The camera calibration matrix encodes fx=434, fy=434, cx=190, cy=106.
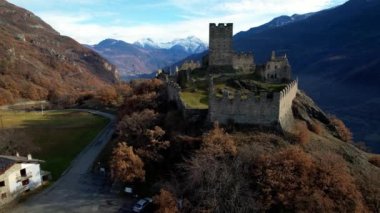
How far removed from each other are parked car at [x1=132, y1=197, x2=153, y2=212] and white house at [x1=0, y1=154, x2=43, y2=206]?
46.8 ft

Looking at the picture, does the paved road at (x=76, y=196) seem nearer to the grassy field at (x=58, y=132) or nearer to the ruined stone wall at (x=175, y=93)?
the grassy field at (x=58, y=132)

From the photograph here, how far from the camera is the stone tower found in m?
72.0

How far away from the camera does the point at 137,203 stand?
44688 millimetres

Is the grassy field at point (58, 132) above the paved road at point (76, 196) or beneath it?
above

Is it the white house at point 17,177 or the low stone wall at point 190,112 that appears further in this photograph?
the low stone wall at point 190,112

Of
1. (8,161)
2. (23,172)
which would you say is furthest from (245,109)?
(8,161)

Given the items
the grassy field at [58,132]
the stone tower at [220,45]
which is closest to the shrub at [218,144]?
the grassy field at [58,132]

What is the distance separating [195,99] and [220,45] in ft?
52.7

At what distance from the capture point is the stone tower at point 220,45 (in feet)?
236

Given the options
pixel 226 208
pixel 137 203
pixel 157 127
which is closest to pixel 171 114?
pixel 157 127

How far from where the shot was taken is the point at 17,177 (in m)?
49.2

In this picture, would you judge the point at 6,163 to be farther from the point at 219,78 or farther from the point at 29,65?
the point at 29,65

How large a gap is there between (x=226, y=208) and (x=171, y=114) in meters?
20.3

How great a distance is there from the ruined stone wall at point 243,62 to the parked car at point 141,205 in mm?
35688
